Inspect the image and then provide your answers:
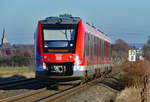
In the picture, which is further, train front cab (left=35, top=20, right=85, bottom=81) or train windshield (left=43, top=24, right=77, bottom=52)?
train windshield (left=43, top=24, right=77, bottom=52)

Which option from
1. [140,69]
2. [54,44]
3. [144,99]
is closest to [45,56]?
[54,44]

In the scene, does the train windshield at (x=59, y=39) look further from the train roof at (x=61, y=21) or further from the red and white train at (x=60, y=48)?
the train roof at (x=61, y=21)

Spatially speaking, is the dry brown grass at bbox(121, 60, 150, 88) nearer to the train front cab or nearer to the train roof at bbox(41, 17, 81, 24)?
the train front cab

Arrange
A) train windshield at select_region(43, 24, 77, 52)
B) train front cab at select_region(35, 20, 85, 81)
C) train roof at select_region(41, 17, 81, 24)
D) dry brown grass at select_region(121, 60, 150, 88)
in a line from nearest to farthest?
train front cab at select_region(35, 20, 85, 81) < train windshield at select_region(43, 24, 77, 52) < train roof at select_region(41, 17, 81, 24) < dry brown grass at select_region(121, 60, 150, 88)

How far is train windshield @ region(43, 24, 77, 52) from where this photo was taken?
1600 cm

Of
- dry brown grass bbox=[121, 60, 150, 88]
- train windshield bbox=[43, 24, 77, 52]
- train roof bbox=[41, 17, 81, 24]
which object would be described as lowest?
dry brown grass bbox=[121, 60, 150, 88]

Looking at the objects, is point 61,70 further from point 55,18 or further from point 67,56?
point 55,18

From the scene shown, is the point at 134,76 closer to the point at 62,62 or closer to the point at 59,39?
the point at 62,62

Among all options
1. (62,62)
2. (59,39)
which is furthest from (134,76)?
(59,39)

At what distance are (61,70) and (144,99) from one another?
5128 mm

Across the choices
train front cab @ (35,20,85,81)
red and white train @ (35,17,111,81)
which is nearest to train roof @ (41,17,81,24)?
red and white train @ (35,17,111,81)

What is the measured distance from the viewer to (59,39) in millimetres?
16109

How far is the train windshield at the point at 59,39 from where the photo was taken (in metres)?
16.0

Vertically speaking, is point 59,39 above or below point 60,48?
above
